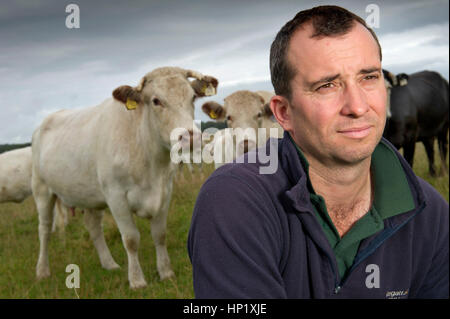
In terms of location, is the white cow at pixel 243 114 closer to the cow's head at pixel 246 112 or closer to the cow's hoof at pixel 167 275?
the cow's head at pixel 246 112

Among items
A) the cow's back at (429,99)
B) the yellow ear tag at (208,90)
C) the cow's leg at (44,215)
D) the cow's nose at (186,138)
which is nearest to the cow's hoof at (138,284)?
the cow's nose at (186,138)

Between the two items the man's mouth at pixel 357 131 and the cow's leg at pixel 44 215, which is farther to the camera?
the cow's leg at pixel 44 215

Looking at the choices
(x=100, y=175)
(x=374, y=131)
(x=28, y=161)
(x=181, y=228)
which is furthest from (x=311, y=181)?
(x=28, y=161)

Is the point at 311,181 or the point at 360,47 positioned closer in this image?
the point at 360,47

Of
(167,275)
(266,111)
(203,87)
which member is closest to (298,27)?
(203,87)

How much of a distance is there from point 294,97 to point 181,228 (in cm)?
554

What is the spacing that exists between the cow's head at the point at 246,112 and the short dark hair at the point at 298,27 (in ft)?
15.2

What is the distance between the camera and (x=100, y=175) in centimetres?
589

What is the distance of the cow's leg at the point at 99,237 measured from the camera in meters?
6.71

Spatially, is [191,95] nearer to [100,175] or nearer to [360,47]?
[100,175]

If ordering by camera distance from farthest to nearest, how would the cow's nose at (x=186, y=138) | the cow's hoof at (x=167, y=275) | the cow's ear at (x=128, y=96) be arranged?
the cow's hoof at (x=167, y=275) → the cow's ear at (x=128, y=96) → the cow's nose at (x=186, y=138)

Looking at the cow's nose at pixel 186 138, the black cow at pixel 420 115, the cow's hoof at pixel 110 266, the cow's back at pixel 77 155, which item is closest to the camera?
the cow's nose at pixel 186 138

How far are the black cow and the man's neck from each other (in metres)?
6.32

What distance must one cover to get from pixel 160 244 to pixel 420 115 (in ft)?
19.5
